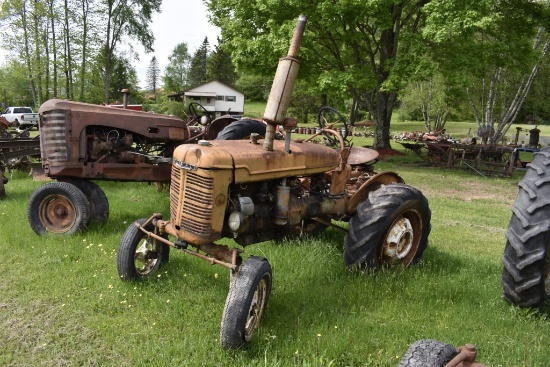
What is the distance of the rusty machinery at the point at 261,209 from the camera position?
3061 mm

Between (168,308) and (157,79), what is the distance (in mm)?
106582

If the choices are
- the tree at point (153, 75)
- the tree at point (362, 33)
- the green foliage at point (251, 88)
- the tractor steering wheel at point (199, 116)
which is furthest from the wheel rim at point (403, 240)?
the tree at point (153, 75)

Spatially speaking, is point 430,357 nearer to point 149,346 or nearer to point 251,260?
point 251,260

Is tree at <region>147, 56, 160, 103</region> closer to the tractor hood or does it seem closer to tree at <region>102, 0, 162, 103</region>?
tree at <region>102, 0, 162, 103</region>

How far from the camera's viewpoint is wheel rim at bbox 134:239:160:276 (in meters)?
3.92

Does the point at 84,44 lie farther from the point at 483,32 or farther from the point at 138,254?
the point at 138,254

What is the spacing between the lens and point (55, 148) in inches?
214

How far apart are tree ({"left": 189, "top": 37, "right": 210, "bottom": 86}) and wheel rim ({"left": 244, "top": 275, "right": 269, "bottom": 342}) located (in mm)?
70743

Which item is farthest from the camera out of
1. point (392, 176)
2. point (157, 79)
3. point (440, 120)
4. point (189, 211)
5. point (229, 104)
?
point (157, 79)

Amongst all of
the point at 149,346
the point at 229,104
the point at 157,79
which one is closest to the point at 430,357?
the point at 149,346

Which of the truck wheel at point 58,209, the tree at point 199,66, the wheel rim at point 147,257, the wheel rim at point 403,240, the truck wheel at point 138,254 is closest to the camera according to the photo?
the truck wheel at point 138,254

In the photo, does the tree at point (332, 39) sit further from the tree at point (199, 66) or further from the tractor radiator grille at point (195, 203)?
the tree at point (199, 66)

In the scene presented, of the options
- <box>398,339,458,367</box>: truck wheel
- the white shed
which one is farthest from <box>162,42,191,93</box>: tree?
<box>398,339,458,367</box>: truck wheel

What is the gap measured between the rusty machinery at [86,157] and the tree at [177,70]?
6914cm
